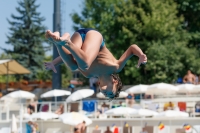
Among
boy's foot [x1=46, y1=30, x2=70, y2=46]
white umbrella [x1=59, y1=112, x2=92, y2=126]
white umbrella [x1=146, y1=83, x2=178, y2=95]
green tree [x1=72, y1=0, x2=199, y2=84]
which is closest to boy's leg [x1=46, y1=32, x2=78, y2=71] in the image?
boy's foot [x1=46, y1=30, x2=70, y2=46]

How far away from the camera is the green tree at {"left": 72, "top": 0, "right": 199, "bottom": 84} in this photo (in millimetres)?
27812

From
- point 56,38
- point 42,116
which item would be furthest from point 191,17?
point 56,38

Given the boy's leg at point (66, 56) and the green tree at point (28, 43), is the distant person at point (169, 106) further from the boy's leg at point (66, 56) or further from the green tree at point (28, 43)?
the green tree at point (28, 43)

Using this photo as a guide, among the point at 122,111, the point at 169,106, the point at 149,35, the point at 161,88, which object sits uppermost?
the point at 149,35

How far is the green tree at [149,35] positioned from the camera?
27.8 metres

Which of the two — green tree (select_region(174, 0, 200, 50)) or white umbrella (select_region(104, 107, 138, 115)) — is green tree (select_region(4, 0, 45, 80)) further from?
white umbrella (select_region(104, 107, 138, 115))

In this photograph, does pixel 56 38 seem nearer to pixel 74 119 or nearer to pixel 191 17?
pixel 74 119

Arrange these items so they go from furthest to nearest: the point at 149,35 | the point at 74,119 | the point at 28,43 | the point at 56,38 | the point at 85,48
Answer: the point at 28,43, the point at 149,35, the point at 74,119, the point at 85,48, the point at 56,38

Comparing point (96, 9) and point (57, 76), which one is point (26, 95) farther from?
point (96, 9)

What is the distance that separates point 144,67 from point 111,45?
2523mm

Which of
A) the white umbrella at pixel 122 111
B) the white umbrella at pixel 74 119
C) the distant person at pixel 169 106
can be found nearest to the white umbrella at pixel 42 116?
the white umbrella at pixel 74 119

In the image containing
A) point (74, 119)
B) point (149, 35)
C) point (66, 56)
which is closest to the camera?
point (66, 56)

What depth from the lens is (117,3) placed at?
30.1 meters

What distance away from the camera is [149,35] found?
28734 millimetres
